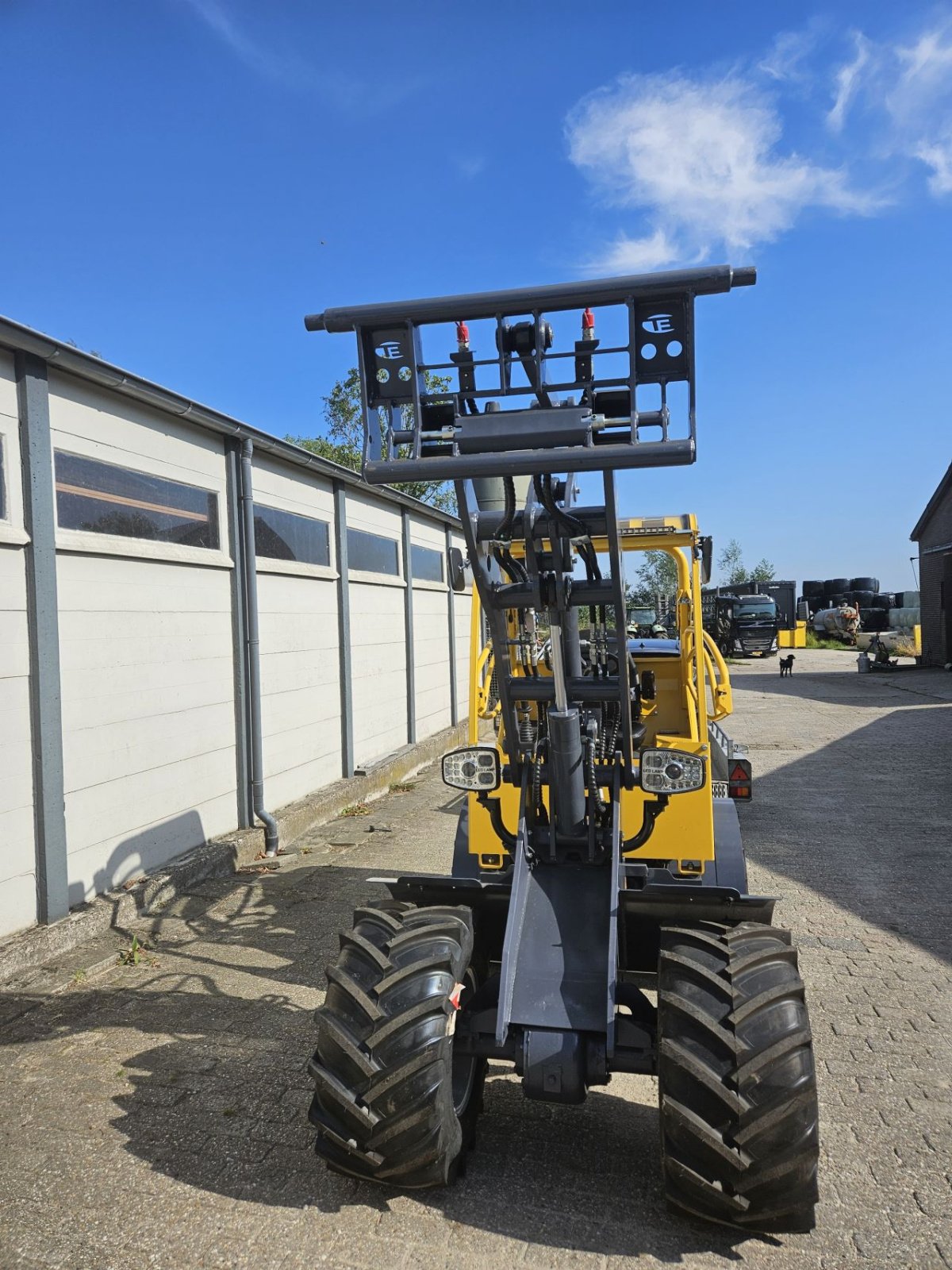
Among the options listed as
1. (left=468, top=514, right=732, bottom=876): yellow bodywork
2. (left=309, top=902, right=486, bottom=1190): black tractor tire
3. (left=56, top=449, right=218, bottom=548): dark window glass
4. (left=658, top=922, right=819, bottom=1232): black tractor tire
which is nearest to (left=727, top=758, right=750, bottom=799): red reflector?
(left=468, top=514, right=732, bottom=876): yellow bodywork

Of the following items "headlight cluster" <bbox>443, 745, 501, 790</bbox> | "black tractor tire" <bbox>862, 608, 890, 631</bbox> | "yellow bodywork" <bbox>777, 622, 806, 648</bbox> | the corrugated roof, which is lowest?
"yellow bodywork" <bbox>777, 622, 806, 648</bbox>

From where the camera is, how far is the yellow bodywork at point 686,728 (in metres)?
4.30

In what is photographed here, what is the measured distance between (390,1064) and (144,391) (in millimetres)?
4964

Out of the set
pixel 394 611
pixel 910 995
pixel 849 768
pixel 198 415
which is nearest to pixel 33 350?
pixel 198 415

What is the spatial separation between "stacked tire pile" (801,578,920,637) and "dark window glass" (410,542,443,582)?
2132 cm

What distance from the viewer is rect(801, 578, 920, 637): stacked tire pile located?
107 ft

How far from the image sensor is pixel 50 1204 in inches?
118

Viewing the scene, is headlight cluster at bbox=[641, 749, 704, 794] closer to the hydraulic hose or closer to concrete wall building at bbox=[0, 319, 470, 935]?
the hydraulic hose

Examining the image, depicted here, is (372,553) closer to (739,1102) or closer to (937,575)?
(739,1102)

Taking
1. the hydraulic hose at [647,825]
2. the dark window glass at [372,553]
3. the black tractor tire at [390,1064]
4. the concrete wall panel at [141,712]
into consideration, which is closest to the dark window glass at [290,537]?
the dark window glass at [372,553]

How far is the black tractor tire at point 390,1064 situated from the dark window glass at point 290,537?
5801 mm

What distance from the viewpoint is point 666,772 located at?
350 cm

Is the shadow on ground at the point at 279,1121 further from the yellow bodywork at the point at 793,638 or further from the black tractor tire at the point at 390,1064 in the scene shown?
the yellow bodywork at the point at 793,638

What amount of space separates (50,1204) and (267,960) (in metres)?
2.27
